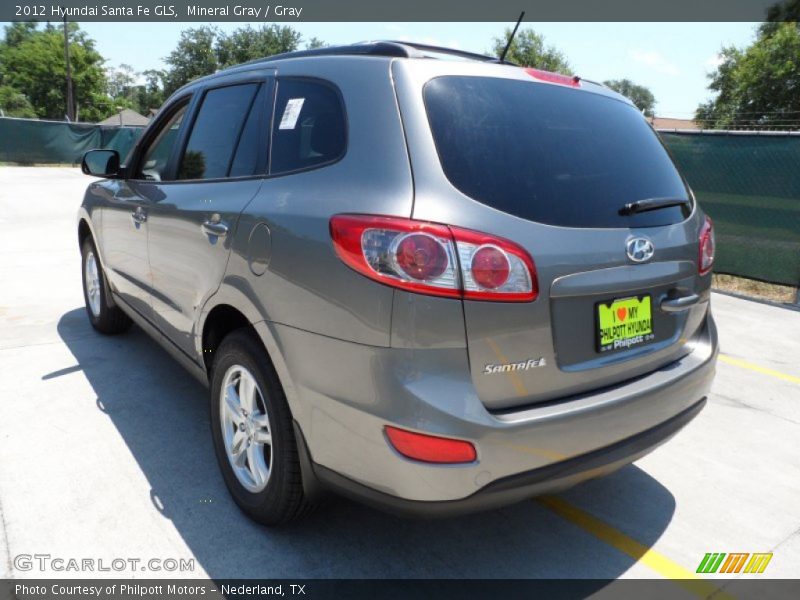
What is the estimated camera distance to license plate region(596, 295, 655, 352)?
2.16 m

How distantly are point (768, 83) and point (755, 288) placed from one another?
3928 centimetres

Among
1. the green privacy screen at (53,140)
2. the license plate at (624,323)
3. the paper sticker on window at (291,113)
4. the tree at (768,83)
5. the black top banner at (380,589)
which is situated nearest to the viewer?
the license plate at (624,323)

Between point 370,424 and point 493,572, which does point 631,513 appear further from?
point 370,424

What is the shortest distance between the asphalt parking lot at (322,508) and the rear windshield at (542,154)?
1335 millimetres

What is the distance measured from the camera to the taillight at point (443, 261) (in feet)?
6.15

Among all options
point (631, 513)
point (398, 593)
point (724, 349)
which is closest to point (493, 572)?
point (398, 593)

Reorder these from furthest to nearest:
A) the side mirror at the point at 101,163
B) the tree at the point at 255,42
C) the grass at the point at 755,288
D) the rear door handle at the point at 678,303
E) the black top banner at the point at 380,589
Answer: the tree at the point at 255,42 < the grass at the point at 755,288 < the side mirror at the point at 101,163 < the rear door handle at the point at 678,303 < the black top banner at the point at 380,589

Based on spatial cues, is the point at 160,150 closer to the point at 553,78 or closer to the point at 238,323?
the point at 238,323

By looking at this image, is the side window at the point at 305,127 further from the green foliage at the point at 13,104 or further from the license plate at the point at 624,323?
the green foliage at the point at 13,104

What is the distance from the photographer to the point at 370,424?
194 centimetres

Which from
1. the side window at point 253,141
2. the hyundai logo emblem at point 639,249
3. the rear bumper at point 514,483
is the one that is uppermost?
the side window at point 253,141

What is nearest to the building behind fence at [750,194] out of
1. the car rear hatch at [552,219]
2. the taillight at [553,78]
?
the taillight at [553,78]
